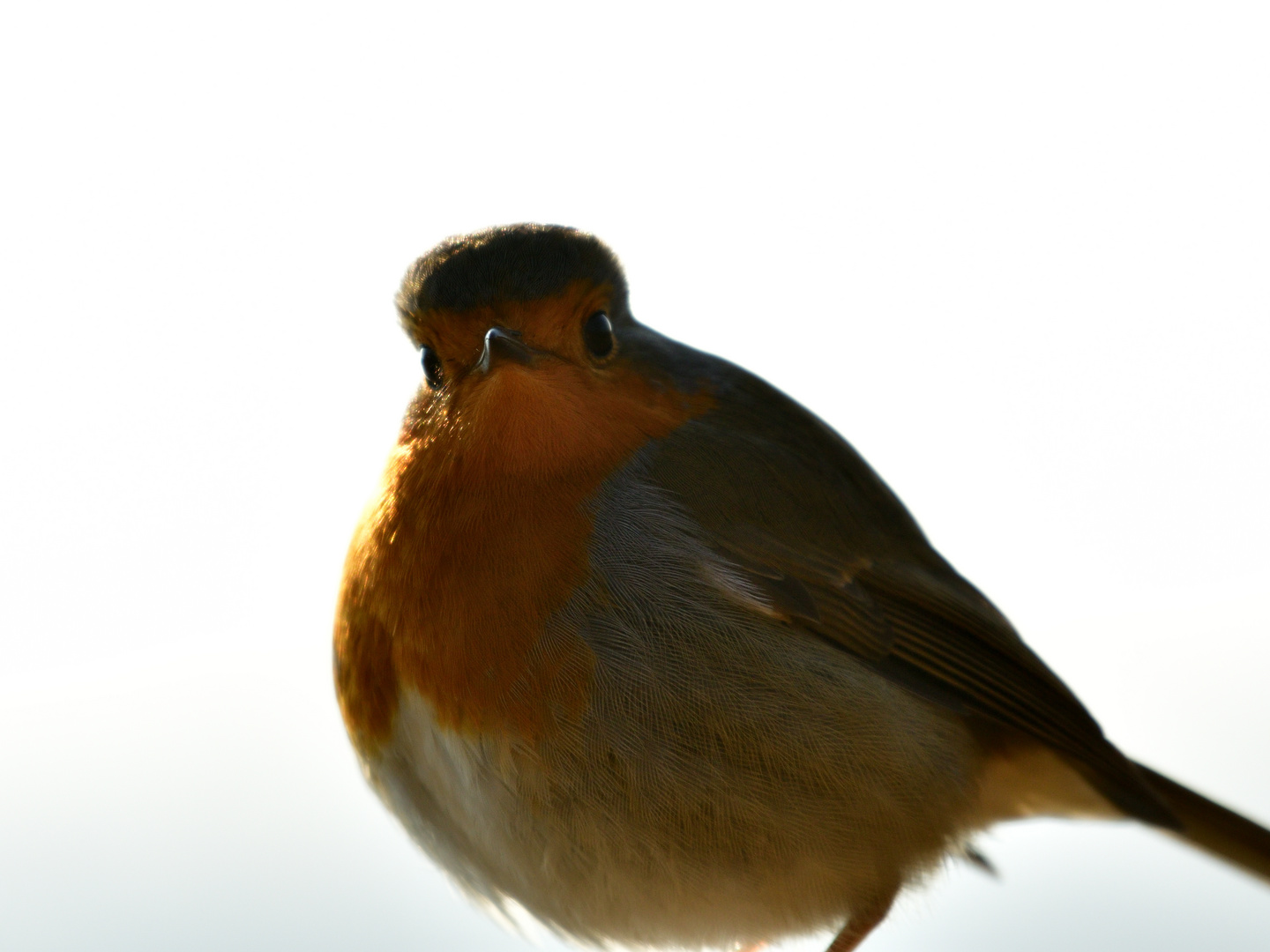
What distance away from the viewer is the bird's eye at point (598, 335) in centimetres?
182

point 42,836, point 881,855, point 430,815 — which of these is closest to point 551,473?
point 430,815

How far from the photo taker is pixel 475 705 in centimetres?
158

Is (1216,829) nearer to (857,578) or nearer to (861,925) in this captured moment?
(861,925)

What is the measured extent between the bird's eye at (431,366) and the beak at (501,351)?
17cm

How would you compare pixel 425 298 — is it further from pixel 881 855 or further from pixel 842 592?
pixel 881 855

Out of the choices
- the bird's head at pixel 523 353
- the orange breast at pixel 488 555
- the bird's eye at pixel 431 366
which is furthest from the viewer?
the bird's eye at pixel 431 366

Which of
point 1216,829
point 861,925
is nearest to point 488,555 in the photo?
point 861,925

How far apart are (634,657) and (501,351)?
449 millimetres

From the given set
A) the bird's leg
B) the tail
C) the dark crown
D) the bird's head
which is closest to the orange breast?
the bird's head

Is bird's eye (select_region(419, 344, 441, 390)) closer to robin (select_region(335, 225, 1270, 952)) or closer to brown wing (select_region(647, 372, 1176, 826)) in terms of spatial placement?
robin (select_region(335, 225, 1270, 952))

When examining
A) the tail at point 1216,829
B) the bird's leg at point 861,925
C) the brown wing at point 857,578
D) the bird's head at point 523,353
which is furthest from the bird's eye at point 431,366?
the tail at point 1216,829

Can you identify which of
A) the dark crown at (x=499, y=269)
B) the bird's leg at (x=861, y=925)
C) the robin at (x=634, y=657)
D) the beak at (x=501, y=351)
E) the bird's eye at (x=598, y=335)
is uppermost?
the dark crown at (x=499, y=269)

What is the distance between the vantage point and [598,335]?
72.1 inches

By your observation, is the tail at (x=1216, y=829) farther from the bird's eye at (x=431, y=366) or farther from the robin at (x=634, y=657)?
the bird's eye at (x=431, y=366)
